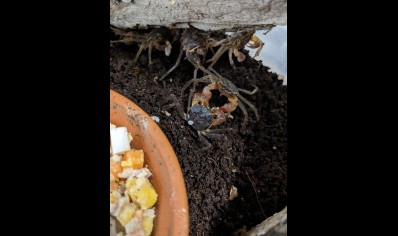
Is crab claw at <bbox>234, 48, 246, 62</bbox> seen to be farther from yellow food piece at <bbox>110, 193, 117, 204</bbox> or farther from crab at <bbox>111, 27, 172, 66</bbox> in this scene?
yellow food piece at <bbox>110, 193, 117, 204</bbox>

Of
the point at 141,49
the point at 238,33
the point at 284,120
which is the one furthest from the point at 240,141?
the point at 141,49

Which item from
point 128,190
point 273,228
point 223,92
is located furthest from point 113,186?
point 223,92

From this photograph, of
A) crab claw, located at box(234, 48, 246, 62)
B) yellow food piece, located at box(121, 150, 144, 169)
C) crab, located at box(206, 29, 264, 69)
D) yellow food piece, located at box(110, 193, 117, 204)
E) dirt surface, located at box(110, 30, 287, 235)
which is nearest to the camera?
yellow food piece, located at box(110, 193, 117, 204)

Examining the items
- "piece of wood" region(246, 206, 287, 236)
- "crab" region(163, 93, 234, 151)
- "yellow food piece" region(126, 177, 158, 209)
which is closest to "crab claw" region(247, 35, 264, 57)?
"crab" region(163, 93, 234, 151)

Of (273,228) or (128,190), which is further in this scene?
(273,228)

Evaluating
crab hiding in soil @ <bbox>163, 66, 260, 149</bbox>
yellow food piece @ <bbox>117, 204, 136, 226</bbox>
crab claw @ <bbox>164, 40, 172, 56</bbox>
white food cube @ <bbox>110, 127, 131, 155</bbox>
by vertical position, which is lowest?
yellow food piece @ <bbox>117, 204, 136, 226</bbox>

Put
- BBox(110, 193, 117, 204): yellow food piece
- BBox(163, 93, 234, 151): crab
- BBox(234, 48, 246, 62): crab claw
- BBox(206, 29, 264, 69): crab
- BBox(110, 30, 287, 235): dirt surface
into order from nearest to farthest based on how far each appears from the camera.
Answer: BBox(110, 193, 117, 204): yellow food piece < BBox(110, 30, 287, 235): dirt surface < BBox(163, 93, 234, 151): crab < BBox(206, 29, 264, 69): crab < BBox(234, 48, 246, 62): crab claw

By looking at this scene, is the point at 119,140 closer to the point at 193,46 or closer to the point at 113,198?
the point at 113,198
